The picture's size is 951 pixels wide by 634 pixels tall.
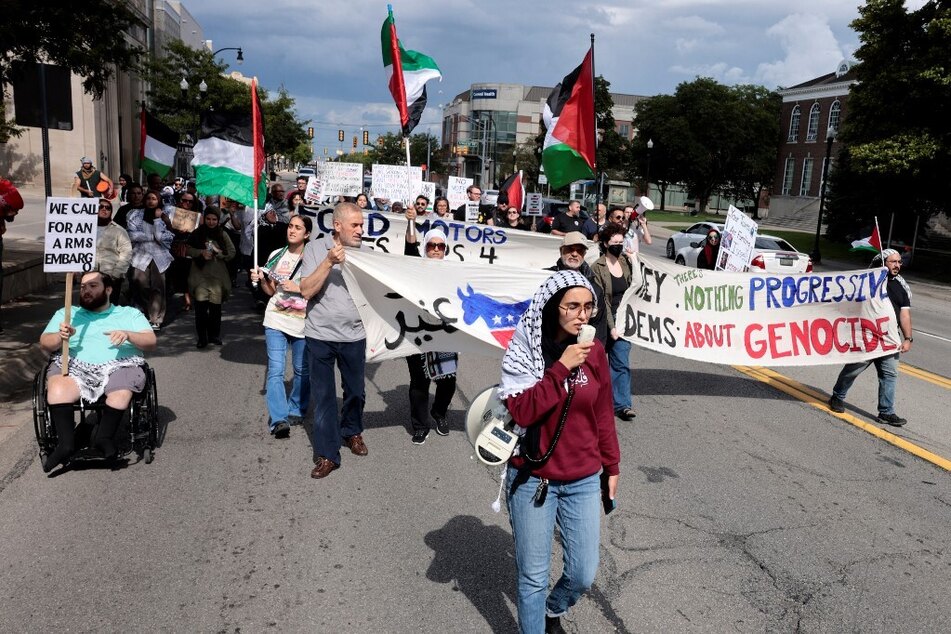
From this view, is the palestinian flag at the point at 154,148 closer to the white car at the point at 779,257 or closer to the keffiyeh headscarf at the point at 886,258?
the keffiyeh headscarf at the point at 886,258

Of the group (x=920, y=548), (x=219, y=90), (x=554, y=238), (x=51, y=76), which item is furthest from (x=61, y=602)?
(x=219, y=90)

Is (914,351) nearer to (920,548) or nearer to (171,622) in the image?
(920,548)

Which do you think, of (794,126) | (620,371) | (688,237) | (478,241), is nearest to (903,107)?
(688,237)

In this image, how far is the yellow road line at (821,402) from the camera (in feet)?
22.8

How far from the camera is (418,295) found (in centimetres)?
663

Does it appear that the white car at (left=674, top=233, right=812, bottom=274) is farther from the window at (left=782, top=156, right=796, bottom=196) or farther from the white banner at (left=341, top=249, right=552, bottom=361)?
the window at (left=782, top=156, right=796, bottom=196)

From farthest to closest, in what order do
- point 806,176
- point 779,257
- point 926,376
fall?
point 806,176
point 779,257
point 926,376

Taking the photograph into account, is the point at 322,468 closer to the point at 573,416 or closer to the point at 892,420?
the point at 573,416

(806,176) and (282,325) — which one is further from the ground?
(806,176)

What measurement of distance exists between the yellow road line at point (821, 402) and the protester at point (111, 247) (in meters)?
7.88

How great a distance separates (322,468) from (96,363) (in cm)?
183

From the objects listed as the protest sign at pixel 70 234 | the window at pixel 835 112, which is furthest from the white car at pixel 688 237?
the window at pixel 835 112

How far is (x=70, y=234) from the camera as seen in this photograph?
20.5 feet

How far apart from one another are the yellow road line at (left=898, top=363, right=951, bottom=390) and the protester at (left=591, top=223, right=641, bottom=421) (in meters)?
4.87
